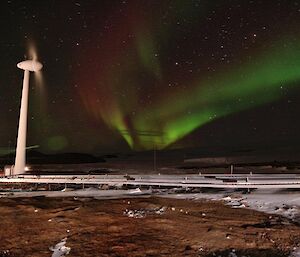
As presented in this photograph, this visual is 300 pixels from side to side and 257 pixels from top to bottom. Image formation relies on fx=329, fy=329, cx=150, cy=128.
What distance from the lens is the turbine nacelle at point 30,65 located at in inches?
2147

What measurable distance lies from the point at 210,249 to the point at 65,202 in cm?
1574

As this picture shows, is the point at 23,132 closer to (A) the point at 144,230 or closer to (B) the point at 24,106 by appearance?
(B) the point at 24,106

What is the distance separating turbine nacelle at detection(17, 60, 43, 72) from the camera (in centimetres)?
5453

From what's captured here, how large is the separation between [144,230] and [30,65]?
150ft

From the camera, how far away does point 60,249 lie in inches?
527

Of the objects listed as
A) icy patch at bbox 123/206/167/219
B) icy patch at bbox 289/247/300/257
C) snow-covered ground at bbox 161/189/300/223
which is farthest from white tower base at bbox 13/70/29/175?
icy patch at bbox 289/247/300/257

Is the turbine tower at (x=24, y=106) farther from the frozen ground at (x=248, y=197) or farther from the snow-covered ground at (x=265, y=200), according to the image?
the snow-covered ground at (x=265, y=200)

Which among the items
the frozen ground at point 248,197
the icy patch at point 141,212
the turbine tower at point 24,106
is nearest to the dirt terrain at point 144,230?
the icy patch at point 141,212

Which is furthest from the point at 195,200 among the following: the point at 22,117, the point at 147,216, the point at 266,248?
the point at 22,117

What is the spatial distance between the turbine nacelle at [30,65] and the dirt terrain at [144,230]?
35452mm

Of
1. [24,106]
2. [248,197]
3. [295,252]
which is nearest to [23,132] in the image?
[24,106]

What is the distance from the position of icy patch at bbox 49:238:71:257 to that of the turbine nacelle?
46.1 m

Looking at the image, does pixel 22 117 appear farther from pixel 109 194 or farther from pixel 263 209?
pixel 263 209

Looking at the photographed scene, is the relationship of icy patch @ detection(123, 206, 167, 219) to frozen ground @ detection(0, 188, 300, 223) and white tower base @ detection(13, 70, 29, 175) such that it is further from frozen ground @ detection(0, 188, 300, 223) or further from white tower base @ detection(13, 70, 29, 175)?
white tower base @ detection(13, 70, 29, 175)
